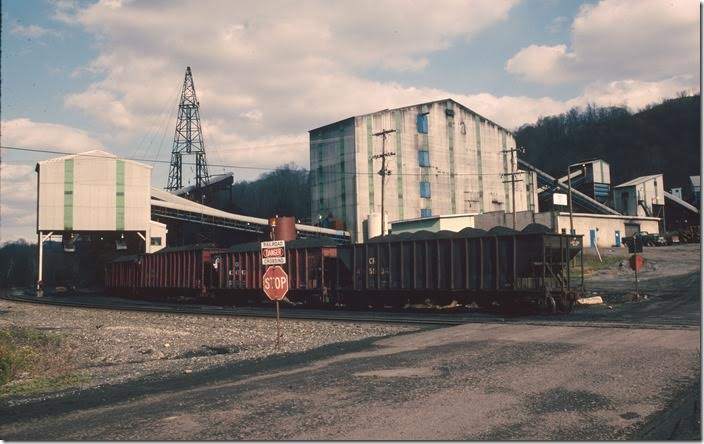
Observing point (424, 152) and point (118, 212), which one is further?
point (424, 152)

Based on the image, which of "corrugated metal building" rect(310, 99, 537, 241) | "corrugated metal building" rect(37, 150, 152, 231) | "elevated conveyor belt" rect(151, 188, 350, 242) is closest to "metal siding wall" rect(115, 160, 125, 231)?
"corrugated metal building" rect(37, 150, 152, 231)

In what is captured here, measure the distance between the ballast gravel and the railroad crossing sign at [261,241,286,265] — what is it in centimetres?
210

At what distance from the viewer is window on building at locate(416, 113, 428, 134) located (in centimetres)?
6050

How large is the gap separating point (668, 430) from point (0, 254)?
142m

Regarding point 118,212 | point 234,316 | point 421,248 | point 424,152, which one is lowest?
point 234,316

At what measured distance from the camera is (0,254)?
123 metres

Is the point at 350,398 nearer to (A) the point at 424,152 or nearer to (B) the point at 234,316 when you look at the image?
(B) the point at 234,316

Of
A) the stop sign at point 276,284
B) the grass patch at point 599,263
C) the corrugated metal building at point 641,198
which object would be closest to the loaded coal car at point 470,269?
the stop sign at point 276,284

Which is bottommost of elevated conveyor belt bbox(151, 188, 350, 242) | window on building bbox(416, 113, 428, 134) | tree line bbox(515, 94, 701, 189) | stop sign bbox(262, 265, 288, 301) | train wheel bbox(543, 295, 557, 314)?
train wheel bbox(543, 295, 557, 314)

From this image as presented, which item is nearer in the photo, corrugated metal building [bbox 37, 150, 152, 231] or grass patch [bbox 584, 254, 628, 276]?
grass patch [bbox 584, 254, 628, 276]

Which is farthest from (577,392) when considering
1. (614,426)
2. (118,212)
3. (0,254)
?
(0,254)

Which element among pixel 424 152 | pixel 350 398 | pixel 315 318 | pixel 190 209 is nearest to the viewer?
pixel 350 398

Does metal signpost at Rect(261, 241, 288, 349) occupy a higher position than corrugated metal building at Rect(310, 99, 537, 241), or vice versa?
corrugated metal building at Rect(310, 99, 537, 241)

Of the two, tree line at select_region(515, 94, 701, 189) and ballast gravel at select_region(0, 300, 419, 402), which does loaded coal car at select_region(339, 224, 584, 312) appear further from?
tree line at select_region(515, 94, 701, 189)
